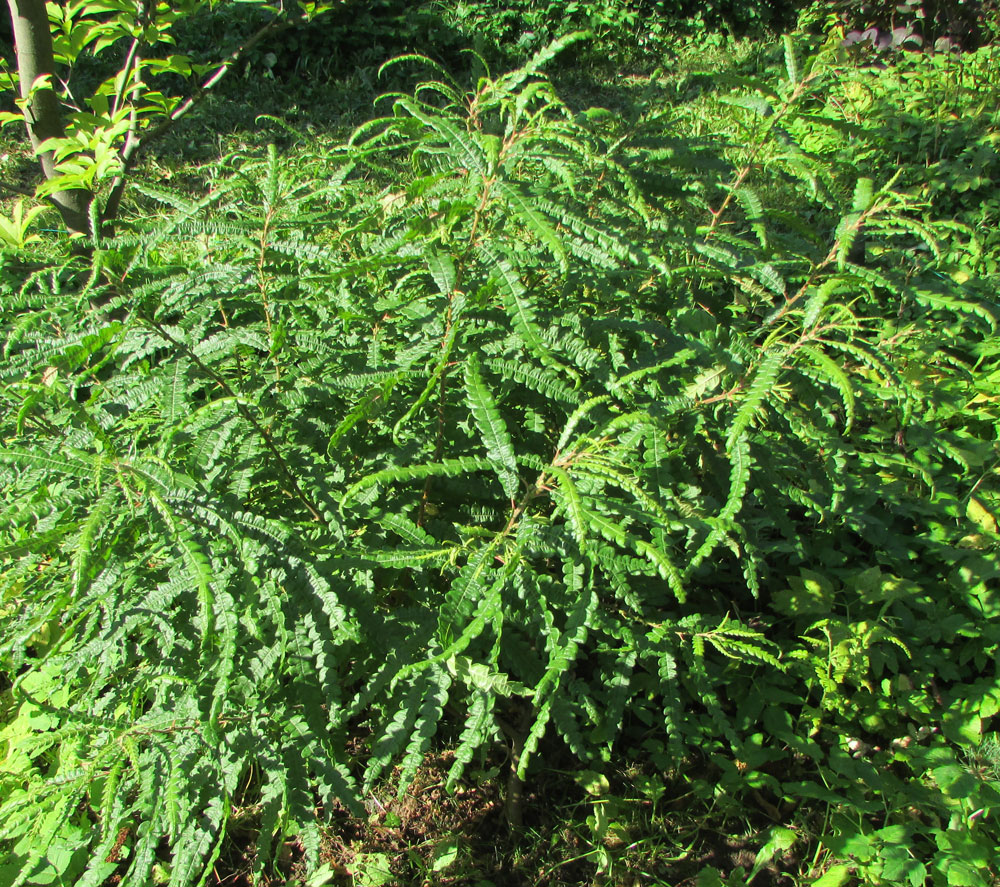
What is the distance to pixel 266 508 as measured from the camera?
6.73ft

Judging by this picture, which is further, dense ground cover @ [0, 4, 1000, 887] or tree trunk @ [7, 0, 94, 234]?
tree trunk @ [7, 0, 94, 234]

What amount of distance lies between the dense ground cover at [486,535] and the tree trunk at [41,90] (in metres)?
0.36

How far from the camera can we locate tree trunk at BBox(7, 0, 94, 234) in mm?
2627

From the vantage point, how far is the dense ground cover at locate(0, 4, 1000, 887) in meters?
1.72

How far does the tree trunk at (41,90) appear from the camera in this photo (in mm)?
2627

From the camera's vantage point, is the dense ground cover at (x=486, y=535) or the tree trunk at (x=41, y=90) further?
the tree trunk at (x=41, y=90)

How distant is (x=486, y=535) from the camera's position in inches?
71.2

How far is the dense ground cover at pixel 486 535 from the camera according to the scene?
1720 mm

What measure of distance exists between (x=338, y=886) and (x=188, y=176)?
16.6ft

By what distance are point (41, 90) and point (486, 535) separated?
2.31 meters

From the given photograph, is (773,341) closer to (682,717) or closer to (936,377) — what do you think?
Result: (682,717)

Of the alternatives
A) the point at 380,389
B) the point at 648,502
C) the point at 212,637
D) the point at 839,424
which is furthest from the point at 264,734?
the point at 839,424

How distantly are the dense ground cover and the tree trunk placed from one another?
363 millimetres

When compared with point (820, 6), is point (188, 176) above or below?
below
